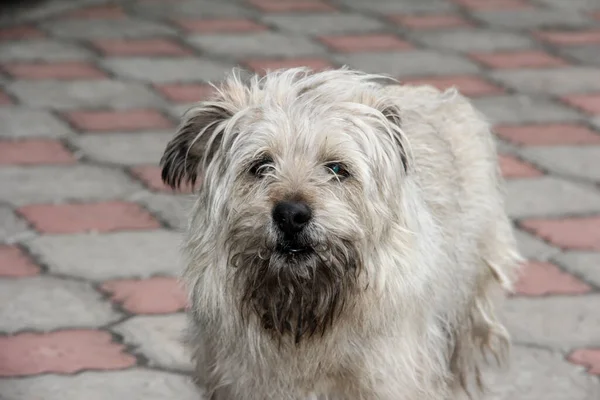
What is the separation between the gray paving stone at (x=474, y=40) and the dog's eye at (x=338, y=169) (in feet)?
13.2

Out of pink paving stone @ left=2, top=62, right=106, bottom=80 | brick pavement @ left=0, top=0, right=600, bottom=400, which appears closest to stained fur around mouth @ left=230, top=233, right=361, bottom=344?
brick pavement @ left=0, top=0, right=600, bottom=400

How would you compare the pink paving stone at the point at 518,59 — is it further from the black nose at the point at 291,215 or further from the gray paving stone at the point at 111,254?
the black nose at the point at 291,215

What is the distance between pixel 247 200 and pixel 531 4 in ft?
17.3

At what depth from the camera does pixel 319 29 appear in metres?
7.48

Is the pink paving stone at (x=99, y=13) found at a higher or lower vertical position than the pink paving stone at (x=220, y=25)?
lower

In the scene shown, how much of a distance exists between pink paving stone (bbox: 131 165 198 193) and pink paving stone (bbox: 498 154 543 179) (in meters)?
1.28

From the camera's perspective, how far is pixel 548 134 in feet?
20.2

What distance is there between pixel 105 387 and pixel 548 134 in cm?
274

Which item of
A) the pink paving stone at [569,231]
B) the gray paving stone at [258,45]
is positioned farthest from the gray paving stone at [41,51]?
the pink paving stone at [569,231]

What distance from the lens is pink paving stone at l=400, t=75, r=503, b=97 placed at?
6602mm

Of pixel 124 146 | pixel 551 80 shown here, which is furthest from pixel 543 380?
pixel 551 80

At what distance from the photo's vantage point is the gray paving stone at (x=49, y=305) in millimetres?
4453

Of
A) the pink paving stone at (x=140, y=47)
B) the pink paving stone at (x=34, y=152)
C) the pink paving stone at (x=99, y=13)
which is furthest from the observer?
the pink paving stone at (x=99, y=13)

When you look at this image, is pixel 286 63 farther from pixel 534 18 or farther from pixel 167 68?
pixel 534 18
